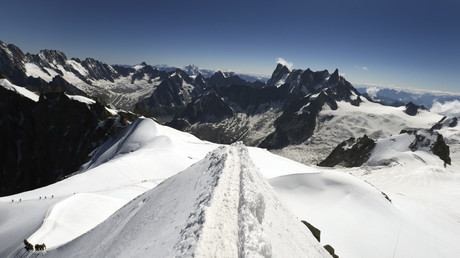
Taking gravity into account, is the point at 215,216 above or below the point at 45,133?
above

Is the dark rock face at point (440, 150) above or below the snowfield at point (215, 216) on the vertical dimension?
below

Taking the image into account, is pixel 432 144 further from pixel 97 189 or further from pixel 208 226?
pixel 208 226

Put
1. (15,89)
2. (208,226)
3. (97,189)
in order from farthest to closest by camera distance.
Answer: (15,89)
(97,189)
(208,226)

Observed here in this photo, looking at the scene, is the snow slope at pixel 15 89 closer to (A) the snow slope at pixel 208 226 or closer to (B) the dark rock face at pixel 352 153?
(A) the snow slope at pixel 208 226

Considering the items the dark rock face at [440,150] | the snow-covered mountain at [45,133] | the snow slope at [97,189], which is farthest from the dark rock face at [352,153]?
the snow-covered mountain at [45,133]

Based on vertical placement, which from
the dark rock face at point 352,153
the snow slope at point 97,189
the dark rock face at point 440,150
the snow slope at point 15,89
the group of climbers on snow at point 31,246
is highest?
the snow slope at point 15,89

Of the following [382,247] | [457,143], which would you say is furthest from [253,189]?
[457,143]

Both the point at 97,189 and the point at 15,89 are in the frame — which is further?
the point at 15,89

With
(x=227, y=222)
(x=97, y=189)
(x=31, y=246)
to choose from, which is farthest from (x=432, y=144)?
(x=31, y=246)
